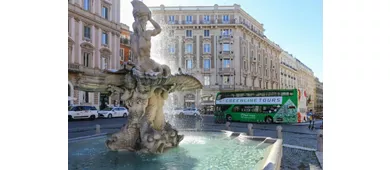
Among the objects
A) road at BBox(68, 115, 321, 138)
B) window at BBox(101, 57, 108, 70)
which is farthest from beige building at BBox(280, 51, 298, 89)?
window at BBox(101, 57, 108, 70)

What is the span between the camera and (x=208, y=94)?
37.2 metres

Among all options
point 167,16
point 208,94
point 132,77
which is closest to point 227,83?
point 208,94

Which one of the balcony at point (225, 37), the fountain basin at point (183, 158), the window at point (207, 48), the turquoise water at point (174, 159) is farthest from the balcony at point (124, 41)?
the turquoise water at point (174, 159)

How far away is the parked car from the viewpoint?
60.2 feet

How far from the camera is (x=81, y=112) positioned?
1894cm

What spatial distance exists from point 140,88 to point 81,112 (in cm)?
1517

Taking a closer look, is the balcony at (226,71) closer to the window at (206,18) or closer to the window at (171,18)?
the window at (206,18)

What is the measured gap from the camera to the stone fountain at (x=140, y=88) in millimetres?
5293

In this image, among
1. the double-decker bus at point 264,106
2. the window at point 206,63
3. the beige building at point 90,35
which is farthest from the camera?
the window at point 206,63

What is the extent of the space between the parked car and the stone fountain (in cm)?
1400

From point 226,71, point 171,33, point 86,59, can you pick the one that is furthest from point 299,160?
point 226,71

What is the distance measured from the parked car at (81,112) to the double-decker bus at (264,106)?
8.89 meters
